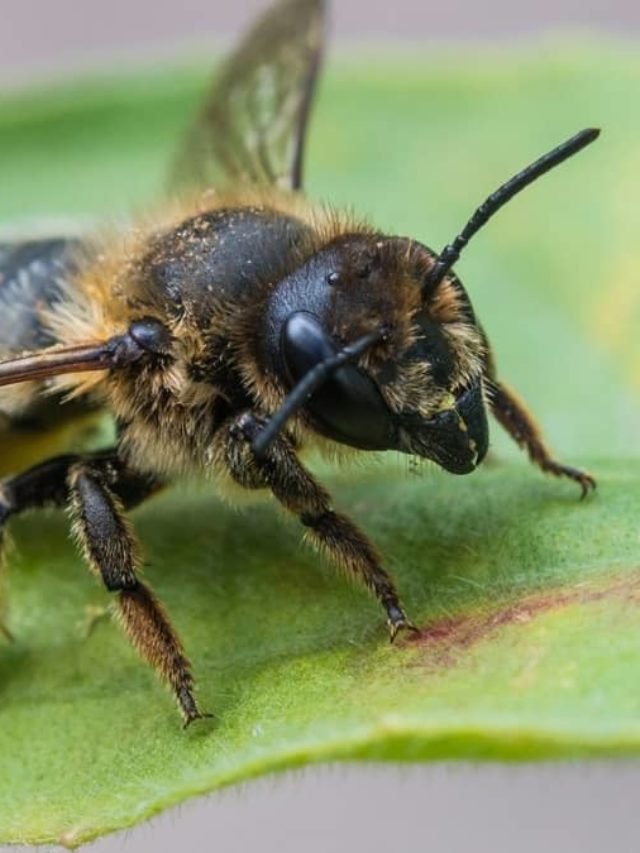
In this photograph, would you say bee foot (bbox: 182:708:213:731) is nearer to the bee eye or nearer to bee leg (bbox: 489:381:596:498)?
the bee eye

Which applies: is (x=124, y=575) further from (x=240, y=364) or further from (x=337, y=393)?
(x=337, y=393)

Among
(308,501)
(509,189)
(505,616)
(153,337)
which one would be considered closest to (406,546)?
(308,501)


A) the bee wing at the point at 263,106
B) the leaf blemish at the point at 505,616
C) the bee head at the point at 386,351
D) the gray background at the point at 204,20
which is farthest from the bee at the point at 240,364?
the gray background at the point at 204,20

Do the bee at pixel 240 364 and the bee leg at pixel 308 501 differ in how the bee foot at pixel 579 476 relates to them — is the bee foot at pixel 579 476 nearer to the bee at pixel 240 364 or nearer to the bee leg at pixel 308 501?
the bee at pixel 240 364

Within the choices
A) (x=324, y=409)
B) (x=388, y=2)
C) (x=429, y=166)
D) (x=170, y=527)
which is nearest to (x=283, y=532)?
(x=170, y=527)

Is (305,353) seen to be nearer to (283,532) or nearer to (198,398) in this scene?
(198,398)

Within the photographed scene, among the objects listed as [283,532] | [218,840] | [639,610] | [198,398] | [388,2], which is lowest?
[218,840]

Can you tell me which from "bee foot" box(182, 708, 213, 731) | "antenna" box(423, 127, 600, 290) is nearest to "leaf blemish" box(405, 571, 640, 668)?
"bee foot" box(182, 708, 213, 731)
